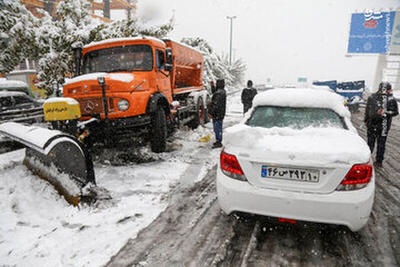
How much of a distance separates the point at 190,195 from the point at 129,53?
4.08 meters

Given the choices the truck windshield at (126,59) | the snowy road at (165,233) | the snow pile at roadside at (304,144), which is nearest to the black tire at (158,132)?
the truck windshield at (126,59)

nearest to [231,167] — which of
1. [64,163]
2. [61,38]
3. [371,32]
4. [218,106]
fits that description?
[64,163]

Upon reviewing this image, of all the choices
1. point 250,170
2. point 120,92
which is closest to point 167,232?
point 250,170

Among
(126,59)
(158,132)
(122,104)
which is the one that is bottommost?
(158,132)

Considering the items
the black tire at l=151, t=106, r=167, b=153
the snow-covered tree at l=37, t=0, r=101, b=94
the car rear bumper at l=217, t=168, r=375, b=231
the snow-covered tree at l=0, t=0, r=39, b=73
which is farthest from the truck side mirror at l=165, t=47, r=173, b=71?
the snow-covered tree at l=0, t=0, r=39, b=73

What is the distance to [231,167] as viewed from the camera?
9.09 feet

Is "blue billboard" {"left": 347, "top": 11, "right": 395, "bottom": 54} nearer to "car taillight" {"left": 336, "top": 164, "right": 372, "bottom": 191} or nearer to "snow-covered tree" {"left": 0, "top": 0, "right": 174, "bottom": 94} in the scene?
"snow-covered tree" {"left": 0, "top": 0, "right": 174, "bottom": 94}

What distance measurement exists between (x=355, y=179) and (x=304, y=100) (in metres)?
1.38

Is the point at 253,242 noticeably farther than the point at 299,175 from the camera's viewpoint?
Yes

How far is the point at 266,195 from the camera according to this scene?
2.55 metres

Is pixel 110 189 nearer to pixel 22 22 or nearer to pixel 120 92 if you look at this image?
pixel 120 92

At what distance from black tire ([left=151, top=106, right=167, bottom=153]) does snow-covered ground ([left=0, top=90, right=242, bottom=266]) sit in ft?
2.78

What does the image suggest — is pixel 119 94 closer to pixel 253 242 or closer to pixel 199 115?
pixel 253 242

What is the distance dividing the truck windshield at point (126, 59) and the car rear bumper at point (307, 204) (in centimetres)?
461
